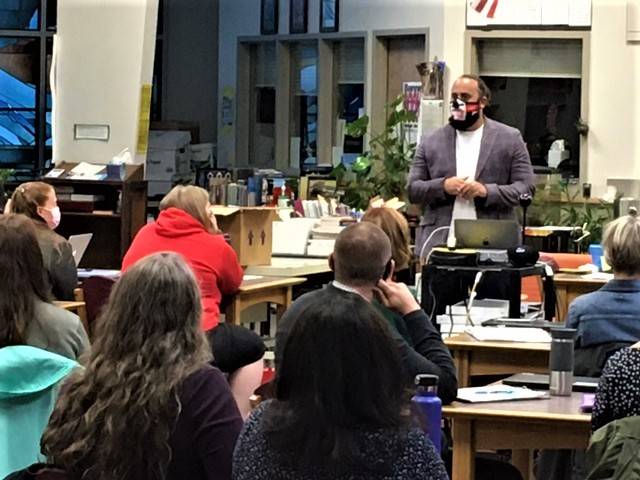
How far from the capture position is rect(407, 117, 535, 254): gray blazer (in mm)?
6879

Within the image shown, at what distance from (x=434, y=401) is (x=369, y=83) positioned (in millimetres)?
11303

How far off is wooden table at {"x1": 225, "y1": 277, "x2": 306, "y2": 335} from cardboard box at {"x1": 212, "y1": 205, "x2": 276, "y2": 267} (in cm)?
37

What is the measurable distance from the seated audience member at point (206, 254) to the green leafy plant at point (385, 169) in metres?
5.18

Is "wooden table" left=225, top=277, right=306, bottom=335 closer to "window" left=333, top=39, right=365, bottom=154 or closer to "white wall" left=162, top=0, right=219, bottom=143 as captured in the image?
"window" left=333, top=39, right=365, bottom=154

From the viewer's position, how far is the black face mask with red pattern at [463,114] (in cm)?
686

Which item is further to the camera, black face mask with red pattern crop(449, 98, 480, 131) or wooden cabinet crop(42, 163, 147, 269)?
wooden cabinet crop(42, 163, 147, 269)

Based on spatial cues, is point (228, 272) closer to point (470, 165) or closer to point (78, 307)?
point (78, 307)

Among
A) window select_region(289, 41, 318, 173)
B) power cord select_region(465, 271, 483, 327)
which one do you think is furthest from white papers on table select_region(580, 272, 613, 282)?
window select_region(289, 41, 318, 173)

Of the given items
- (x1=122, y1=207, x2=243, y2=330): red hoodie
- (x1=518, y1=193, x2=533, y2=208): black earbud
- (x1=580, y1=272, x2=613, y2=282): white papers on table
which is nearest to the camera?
(x1=122, y1=207, x2=243, y2=330): red hoodie

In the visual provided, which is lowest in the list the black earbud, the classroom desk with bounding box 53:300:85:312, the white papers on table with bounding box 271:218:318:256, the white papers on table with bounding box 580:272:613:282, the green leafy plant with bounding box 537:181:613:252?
the classroom desk with bounding box 53:300:85:312

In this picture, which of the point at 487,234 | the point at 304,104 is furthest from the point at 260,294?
the point at 304,104

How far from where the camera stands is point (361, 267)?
4.25m

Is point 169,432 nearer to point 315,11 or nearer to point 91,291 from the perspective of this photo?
point 91,291

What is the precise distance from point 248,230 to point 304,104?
25.5 ft
